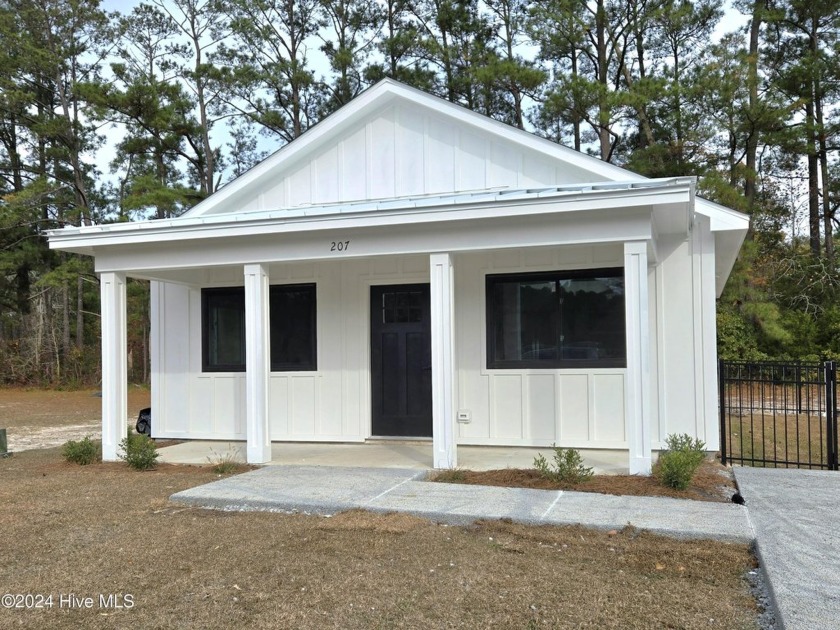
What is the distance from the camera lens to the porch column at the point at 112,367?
27.8 feet

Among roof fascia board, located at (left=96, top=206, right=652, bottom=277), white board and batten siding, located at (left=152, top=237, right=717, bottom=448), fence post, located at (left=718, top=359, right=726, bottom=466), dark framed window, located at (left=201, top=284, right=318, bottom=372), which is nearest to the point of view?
roof fascia board, located at (left=96, top=206, right=652, bottom=277)

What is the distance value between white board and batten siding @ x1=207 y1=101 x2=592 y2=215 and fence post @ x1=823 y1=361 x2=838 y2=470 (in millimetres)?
3606

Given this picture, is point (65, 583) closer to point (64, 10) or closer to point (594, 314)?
point (594, 314)

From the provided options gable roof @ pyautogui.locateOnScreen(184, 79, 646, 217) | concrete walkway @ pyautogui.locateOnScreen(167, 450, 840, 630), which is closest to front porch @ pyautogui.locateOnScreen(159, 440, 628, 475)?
concrete walkway @ pyautogui.locateOnScreen(167, 450, 840, 630)

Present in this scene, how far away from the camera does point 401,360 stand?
9.45 m

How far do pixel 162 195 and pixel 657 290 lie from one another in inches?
681

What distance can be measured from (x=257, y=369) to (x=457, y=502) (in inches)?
129

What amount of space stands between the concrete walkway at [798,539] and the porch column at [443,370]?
289cm

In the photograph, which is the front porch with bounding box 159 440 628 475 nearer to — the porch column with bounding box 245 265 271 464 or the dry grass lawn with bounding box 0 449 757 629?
the porch column with bounding box 245 265 271 464

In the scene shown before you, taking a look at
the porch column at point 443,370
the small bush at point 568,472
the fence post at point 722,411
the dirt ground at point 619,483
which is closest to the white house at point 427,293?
the porch column at point 443,370

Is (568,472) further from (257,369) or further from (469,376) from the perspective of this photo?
(257,369)

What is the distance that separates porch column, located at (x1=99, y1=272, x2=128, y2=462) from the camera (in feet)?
27.8

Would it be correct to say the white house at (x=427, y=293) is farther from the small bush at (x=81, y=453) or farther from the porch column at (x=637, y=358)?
the small bush at (x=81, y=453)

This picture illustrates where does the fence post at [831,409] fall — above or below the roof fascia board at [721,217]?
below
